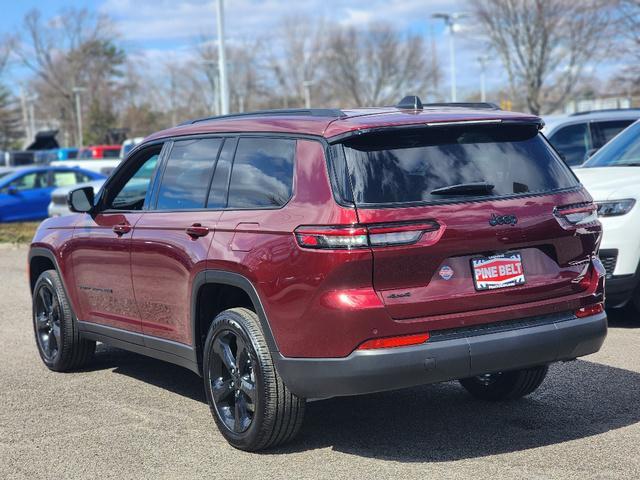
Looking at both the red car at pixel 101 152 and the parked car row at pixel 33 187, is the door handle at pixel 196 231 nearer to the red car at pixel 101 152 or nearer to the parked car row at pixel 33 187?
the parked car row at pixel 33 187

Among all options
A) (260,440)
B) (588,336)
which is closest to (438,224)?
(588,336)

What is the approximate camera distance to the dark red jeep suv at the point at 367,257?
469 centimetres

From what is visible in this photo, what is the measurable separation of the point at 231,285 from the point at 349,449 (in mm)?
1079

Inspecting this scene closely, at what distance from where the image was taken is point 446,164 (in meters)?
4.98

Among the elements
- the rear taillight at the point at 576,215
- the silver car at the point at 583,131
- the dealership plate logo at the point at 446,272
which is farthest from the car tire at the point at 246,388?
the silver car at the point at 583,131

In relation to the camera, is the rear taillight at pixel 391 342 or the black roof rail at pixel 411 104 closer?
the rear taillight at pixel 391 342

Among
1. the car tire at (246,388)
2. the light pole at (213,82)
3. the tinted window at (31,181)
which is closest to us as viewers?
the car tire at (246,388)

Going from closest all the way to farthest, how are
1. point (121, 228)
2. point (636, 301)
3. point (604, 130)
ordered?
point (121, 228) < point (636, 301) < point (604, 130)

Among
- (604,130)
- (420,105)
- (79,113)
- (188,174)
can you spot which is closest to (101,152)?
(79,113)

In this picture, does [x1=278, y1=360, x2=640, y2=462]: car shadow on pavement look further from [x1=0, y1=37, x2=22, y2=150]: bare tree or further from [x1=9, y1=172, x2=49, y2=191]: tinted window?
[x1=0, y1=37, x2=22, y2=150]: bare tree

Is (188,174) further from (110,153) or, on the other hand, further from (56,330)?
(110,153)

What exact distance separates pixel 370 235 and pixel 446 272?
1.44ft

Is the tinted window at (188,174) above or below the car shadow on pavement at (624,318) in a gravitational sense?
above

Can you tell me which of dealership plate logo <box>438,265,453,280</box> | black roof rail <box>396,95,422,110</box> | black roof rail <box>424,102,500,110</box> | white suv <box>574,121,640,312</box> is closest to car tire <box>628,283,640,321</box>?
white suv <box>574,121,640,312</box>
